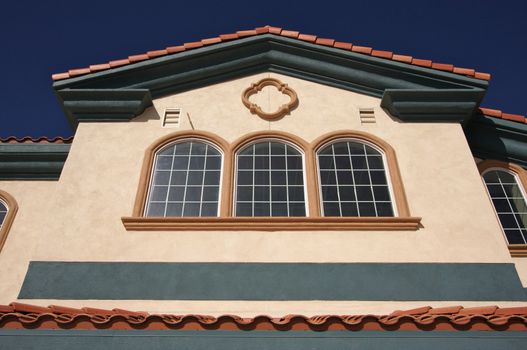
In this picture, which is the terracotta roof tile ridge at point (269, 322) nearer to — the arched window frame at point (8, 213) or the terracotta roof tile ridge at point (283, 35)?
the arched window frame at point (8, 213)

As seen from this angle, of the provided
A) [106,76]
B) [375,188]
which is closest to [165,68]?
[106,76]

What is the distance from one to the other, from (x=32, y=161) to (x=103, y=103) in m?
2.06

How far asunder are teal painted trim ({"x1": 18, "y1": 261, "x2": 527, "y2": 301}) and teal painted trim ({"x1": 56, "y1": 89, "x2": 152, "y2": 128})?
3.41 m

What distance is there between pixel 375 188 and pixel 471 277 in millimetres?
2199

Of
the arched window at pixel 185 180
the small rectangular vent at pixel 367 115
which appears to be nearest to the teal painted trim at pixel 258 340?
the arched window at pixel 185 180

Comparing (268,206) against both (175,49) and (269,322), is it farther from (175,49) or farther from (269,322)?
(175,49)

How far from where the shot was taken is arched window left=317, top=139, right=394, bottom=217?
8.83m

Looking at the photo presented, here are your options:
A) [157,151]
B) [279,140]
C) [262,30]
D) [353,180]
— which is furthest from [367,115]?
[157,151]

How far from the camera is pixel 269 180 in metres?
9.28

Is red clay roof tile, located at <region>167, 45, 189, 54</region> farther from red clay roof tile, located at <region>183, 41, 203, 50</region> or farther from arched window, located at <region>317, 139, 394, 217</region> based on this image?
arched window, located at <region>317, 139, 394, 217</region>

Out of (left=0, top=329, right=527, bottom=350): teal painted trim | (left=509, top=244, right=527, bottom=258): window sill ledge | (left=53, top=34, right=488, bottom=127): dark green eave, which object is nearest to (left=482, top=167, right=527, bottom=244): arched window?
(left=509, top=244, right=527, bottom=258): window sill ledge

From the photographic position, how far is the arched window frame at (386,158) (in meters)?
8.68

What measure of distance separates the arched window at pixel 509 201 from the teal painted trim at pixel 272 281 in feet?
6.98

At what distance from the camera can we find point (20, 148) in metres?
10.9
